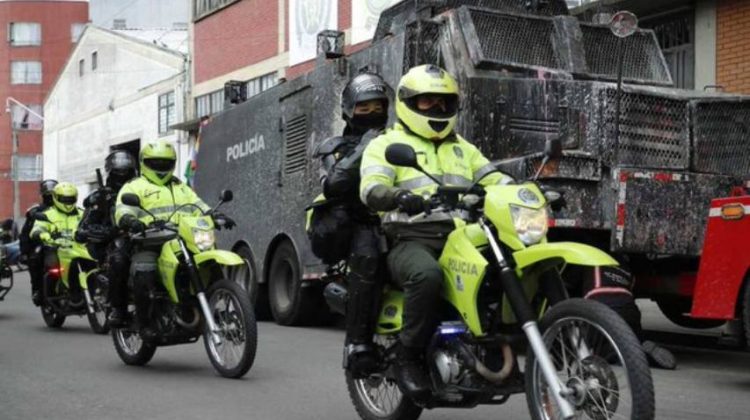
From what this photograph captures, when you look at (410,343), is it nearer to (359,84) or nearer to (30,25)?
(359,84)

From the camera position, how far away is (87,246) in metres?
12.0

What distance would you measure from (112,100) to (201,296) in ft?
118

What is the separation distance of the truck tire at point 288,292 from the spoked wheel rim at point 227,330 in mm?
4416

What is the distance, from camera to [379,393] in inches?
244

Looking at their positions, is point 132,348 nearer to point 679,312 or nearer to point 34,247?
point 34,247

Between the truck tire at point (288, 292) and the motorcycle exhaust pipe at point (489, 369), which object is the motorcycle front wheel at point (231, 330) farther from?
the truck tire at point (288, 292)

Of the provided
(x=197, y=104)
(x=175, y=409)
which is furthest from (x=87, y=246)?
(x=197, y=104)

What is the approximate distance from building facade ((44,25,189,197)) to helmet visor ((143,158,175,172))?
25159 mm

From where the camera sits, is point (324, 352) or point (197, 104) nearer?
point (324, 352)

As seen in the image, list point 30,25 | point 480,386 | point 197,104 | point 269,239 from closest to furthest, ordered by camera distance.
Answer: point 480,386
point 269,239
point 197,104
point 30,25

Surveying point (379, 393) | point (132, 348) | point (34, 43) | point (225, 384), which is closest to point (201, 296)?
point (225, 384)

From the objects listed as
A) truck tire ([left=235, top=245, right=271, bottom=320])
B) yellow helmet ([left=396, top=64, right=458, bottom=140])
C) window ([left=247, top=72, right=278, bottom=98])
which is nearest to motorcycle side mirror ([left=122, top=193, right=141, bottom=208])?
yellow helmet ([left=396, top=64, right=458, bottom=140])

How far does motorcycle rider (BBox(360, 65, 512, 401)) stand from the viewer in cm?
534

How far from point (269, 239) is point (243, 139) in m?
1.85
